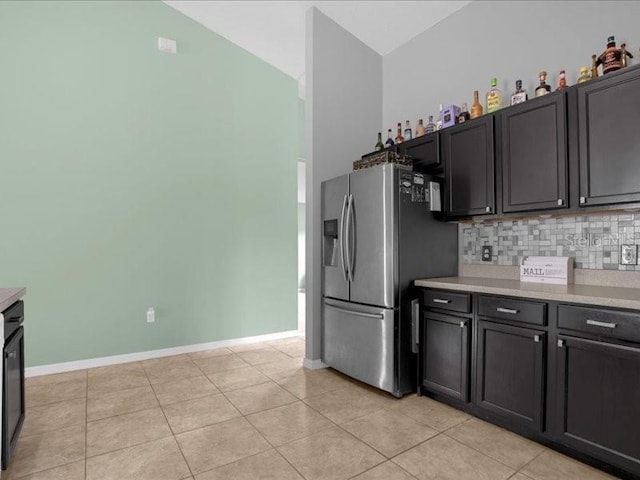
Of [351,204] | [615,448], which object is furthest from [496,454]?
[351,204]

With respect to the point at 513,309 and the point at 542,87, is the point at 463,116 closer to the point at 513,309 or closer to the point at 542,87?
the point at 542,87

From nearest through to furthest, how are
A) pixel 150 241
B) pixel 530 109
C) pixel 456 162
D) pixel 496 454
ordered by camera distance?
pixel 496 454, pixel 530 109, pixel 456 162, pixel 150 241

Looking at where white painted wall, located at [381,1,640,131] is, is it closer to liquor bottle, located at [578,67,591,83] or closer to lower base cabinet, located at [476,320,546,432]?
liquor bottle, located at [578,67,591,83]

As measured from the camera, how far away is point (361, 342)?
9.37 ft

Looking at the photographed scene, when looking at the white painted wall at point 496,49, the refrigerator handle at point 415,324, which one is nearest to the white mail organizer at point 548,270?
the refrigerator handle at point 415,324

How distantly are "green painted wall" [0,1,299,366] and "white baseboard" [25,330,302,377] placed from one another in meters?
0.06

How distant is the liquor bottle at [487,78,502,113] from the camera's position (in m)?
2.69

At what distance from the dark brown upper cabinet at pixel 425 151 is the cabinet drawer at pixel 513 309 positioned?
48.4 inches

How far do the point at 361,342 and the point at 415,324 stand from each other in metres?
0.45

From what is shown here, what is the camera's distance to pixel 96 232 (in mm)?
3396

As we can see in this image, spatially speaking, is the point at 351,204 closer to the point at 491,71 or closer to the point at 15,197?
the point at 491,71

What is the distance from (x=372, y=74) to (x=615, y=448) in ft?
11.9

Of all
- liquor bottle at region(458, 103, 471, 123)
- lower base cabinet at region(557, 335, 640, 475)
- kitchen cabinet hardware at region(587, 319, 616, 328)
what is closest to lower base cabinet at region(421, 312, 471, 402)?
lower base cabinet at region(557, 335, 640, 475)

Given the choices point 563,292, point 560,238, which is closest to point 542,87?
point 560,238
